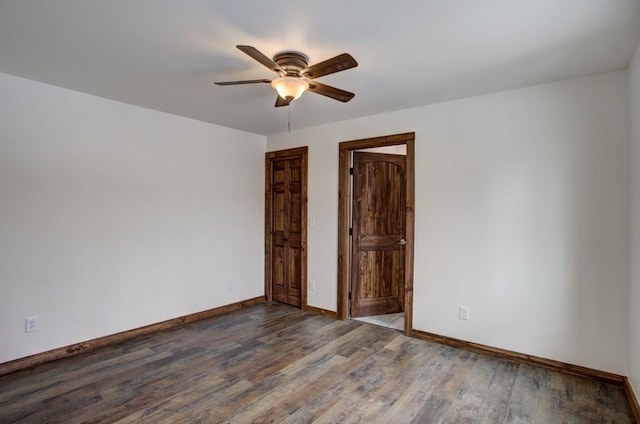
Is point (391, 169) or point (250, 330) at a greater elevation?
point (391, 169)

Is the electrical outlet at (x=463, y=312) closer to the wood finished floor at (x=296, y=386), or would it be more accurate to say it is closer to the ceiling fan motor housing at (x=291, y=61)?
the wood finished floor at (x=296, y=386)

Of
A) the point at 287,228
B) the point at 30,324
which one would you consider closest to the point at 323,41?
the point at 287,228

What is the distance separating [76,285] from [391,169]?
366 cm

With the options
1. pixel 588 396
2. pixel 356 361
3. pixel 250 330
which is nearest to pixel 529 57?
pixel 588 396

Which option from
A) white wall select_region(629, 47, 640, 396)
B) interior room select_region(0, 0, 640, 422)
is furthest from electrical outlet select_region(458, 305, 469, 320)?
white wall select_region(629, 47, 640, 396)

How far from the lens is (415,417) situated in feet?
7.11

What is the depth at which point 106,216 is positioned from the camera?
130 inches

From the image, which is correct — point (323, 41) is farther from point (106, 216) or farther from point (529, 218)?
point (106, 216)

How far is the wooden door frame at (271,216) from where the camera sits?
448 cm

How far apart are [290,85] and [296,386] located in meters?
2.22

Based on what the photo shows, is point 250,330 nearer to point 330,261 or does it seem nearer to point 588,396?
point 330,261

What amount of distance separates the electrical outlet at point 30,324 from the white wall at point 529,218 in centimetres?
355

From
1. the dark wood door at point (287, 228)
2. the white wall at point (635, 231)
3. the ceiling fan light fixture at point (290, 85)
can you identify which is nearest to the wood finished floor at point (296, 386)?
the white wall at point (635, 231)

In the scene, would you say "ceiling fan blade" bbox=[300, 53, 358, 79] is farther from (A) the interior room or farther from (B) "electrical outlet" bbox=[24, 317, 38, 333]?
(B) "electrical outlet" bbox=[24, 317, 38, 333]
